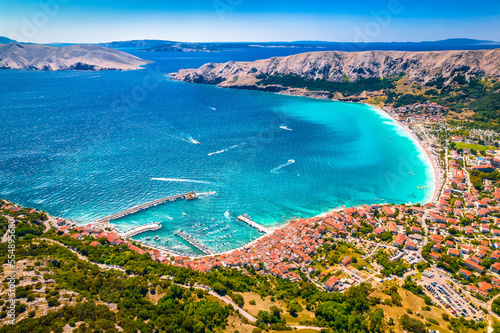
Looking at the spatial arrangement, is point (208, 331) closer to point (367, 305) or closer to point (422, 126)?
point (367, 305)

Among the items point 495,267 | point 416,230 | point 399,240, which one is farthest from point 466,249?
point 399,240

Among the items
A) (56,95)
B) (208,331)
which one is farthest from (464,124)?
(56,95)

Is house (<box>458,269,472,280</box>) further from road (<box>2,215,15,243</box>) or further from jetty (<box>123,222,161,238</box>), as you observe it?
road (<box>2,215,15,243</box>)

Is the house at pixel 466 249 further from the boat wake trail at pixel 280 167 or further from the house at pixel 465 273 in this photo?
the boat wake trail at pixel 280 167

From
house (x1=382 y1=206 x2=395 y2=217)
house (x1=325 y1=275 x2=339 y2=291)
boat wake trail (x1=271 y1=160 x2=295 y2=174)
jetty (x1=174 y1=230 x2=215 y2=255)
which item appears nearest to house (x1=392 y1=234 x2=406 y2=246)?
house (x1=382 y1=206 x2=395 y2=217)

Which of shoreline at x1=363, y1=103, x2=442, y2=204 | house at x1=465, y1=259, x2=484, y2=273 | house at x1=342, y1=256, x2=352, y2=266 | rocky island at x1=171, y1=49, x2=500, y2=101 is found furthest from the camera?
rocky island at x1=171, y1=49, x2=500, y2=101

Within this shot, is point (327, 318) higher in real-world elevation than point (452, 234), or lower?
lower

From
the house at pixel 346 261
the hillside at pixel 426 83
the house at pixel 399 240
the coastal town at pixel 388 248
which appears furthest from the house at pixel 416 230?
the hillside at pixel 426 83
